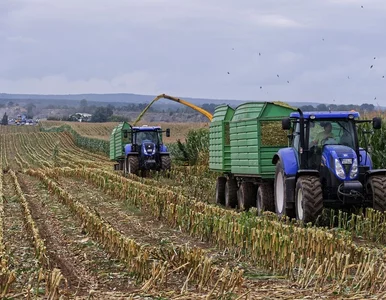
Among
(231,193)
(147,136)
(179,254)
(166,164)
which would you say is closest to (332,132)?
(179,254)

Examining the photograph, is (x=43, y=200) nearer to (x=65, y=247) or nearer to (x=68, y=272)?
(x=65, y=247)

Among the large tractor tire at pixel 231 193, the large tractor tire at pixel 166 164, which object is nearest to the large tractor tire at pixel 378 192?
the large tractor tire at pixel 231 193

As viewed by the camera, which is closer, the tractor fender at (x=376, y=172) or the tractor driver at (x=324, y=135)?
the tractor fender at (x=376, y=172)

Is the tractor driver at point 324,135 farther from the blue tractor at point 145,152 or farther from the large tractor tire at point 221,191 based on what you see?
the blue tractor at point 145,152

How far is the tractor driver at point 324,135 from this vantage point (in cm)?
1305

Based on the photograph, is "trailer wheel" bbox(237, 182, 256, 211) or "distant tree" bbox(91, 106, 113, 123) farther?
"distant tree" bbox(91, 106, 113, 123)

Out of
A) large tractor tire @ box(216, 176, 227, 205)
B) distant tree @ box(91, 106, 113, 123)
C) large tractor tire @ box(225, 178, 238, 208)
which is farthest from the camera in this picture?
distant tree @ box(91, 106, 113, 123)

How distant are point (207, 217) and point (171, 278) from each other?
3.67 m

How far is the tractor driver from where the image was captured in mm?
13047

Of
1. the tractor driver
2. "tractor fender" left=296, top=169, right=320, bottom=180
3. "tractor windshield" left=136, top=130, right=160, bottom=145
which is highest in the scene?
the tractor driver

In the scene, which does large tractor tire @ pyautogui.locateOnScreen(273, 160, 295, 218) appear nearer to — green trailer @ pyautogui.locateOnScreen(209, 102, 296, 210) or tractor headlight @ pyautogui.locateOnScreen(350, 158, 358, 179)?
green trailer @ pyautogui.locateOnScreen(209, 102, 296, 210)

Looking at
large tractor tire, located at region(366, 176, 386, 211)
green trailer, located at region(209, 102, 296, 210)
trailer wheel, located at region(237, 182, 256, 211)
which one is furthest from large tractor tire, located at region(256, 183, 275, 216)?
large tractor tire, located at region(366, 176, 386, 211)

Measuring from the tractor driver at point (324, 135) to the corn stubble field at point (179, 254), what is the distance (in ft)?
4.59

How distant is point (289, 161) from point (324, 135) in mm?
737
